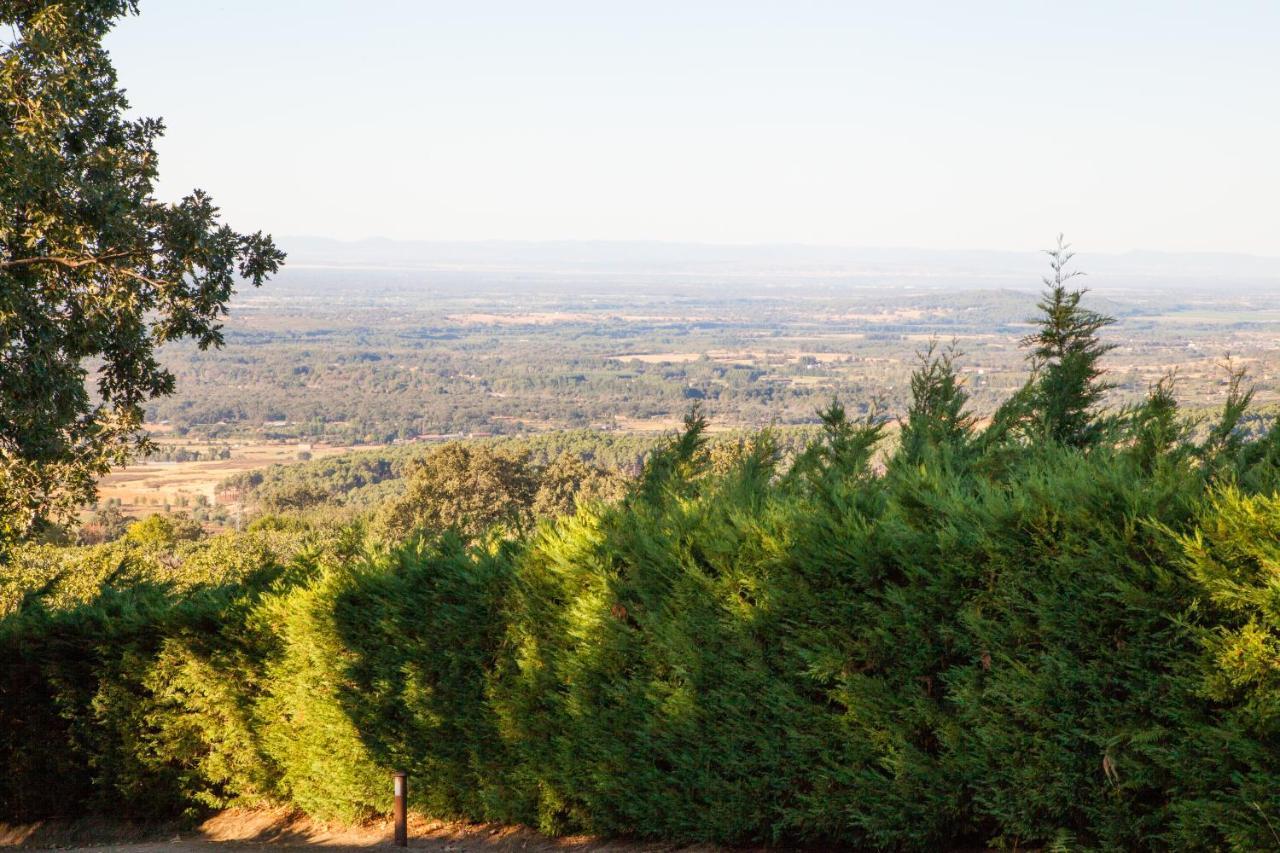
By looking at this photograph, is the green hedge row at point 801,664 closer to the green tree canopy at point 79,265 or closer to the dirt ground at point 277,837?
the dirt ground at point 277,837

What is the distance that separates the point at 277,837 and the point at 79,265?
684 centimetres

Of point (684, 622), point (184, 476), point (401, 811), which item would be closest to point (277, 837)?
point (401, 811)

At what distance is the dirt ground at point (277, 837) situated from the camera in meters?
8.59

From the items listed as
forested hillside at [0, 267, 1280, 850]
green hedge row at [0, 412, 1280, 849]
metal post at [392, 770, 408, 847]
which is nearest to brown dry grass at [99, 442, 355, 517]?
forested hillside at [0, 267, 1280, 850]

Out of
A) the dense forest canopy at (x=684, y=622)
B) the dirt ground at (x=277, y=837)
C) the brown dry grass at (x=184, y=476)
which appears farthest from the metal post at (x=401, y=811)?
the brown dry grass at (x=184, y=476)

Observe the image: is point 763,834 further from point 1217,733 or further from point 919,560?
point 1217,733

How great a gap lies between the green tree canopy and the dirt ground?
4.06 meters

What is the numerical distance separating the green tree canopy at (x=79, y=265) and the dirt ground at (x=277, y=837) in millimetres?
4060

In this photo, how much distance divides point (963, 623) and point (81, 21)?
1184 cm

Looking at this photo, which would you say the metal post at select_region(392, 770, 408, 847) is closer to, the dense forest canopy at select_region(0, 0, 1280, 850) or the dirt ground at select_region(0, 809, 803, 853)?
the dirt ground at select_region(0, 809, 803, 853)

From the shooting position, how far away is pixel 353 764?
10.3 metres

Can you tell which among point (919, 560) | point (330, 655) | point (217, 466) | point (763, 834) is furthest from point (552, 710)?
point (217, 466)

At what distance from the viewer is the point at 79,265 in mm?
13828

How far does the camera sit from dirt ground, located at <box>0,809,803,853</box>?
859 cm
